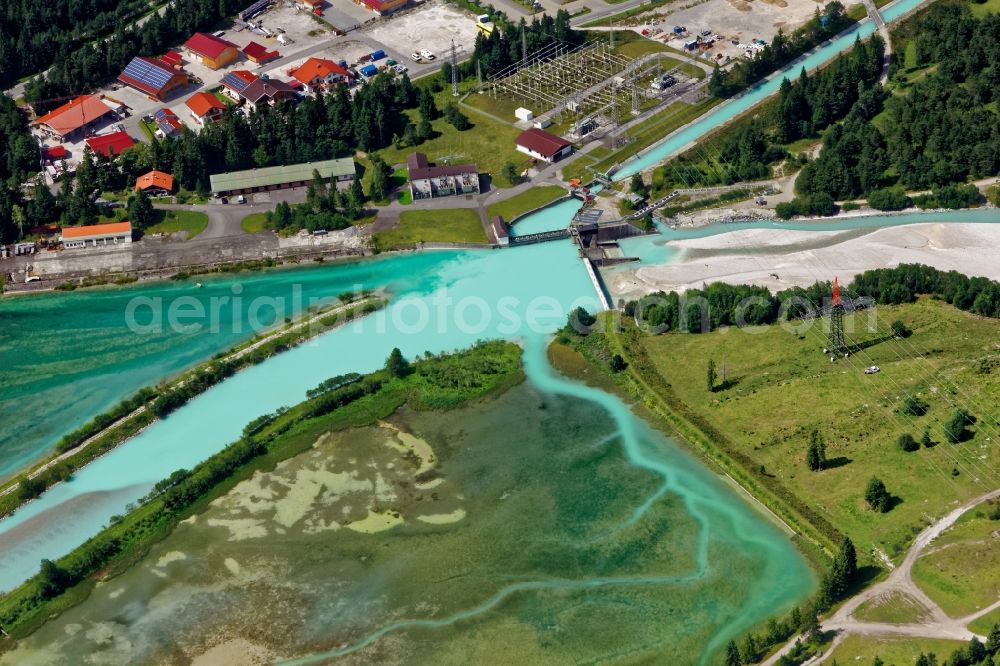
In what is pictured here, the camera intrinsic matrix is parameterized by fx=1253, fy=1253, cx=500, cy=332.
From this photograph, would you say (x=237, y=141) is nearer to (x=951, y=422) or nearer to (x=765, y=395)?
(x=765, y=395)

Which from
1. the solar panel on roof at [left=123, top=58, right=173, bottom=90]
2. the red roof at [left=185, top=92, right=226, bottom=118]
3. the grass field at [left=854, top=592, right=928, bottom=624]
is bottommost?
the grass field at [left=854, top=592, right=928, bottom=624]

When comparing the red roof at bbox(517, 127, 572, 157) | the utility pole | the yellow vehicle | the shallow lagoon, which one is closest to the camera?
the shallow lagoon

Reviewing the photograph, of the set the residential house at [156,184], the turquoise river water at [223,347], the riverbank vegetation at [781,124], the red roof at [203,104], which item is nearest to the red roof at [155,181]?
the residential house at [156,184]

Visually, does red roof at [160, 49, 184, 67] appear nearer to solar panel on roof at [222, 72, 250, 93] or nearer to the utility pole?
solar panel on roof at [222, 72, 250, 93]

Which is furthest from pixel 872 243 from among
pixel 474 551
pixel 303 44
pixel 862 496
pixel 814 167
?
pixel 303 44

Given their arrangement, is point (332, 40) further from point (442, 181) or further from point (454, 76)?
point (442, 181)

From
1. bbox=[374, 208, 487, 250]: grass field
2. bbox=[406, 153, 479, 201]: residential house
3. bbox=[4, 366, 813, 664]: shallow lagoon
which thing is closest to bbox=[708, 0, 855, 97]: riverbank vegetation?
bbox=[406, 153, 479, 201]: residential house
